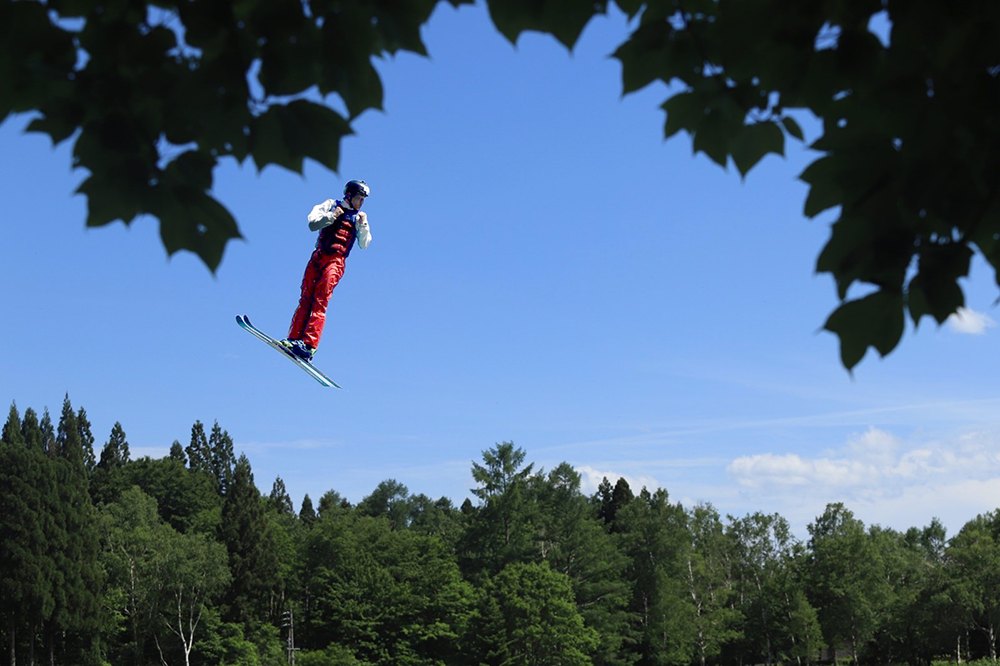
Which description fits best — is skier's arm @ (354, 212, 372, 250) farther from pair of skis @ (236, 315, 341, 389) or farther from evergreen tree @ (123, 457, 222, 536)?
evergreen tree @ (123, 457, 222, 536)

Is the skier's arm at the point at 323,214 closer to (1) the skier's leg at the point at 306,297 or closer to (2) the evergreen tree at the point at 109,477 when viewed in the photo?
(1) the skier's leg at the point at 306,297

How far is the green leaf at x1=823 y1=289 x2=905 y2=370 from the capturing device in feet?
6.34

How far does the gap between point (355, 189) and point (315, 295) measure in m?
1.30

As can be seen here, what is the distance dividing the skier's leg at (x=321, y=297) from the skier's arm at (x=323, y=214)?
1.68ft

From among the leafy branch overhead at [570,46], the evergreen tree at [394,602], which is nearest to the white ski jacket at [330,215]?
the leafy branch overhead at [570,46]

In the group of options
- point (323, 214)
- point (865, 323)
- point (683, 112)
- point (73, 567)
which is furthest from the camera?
point (73, 567)

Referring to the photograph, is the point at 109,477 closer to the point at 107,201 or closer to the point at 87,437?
the point at 87,437

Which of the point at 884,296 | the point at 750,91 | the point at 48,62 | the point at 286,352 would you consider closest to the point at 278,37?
the point at 48,62

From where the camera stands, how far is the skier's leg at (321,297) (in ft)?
34.3

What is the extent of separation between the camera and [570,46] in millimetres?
2121

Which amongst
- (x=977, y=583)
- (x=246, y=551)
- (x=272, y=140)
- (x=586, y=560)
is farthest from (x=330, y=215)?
(x=977, y=583)

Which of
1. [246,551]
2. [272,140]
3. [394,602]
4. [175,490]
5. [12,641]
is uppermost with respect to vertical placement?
[175,490]

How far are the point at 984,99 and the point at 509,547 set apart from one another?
2086 inches

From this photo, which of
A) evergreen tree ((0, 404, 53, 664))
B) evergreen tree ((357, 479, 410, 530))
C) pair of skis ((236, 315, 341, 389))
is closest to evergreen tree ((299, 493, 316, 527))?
evergreen tree ((357, 479, 410, 530))
